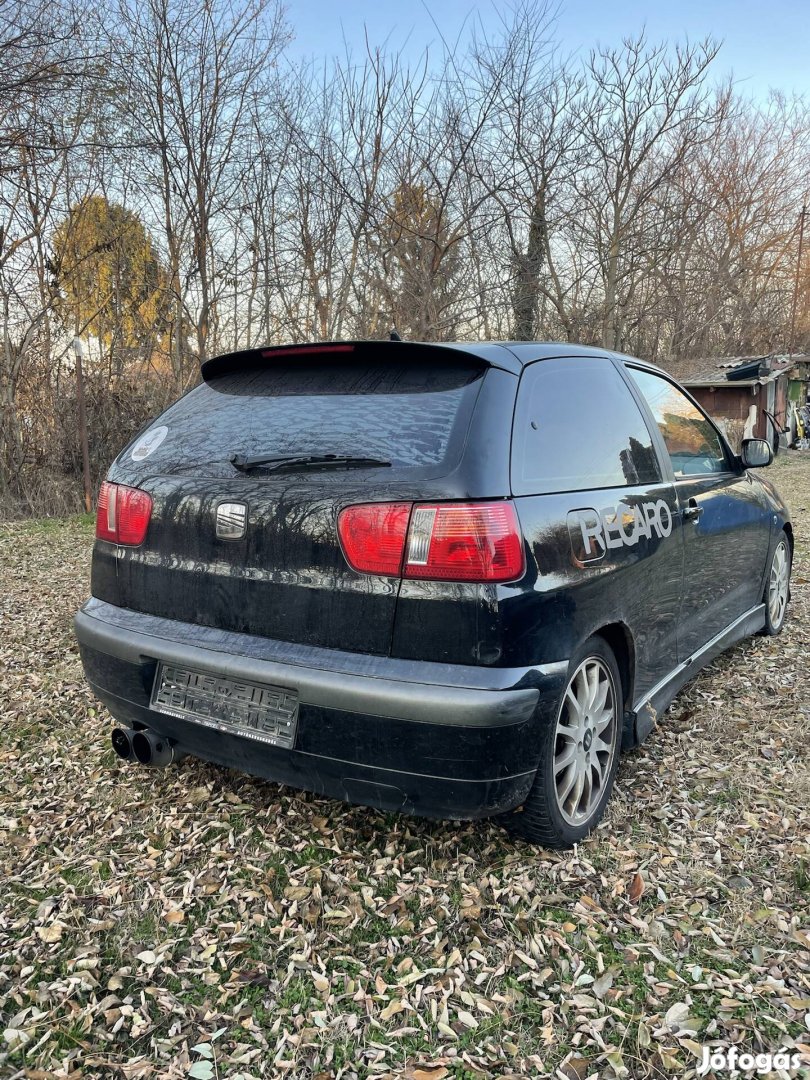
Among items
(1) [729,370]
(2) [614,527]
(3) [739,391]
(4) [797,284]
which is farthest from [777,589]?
(4) [797,284]

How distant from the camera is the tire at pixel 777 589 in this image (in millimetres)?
4723

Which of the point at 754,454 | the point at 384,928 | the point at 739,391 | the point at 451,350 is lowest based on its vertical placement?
the point at 384,928

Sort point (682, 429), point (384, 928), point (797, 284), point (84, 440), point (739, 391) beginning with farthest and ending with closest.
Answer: point (797, 284)
point (739, 391)
point (84, 440)
point (682, 429)
point (384, 928)

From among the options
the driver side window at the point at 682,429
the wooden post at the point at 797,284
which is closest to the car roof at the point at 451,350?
the driver side window at the point at 682,429

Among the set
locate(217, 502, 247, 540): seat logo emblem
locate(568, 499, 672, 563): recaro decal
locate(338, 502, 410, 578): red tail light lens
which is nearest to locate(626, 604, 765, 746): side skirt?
locate(568, 499, 672, 563): recaro decal

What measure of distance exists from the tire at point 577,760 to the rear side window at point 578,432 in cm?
59

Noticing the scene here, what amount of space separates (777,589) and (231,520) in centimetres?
404

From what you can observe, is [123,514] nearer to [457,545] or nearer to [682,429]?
[457,545]

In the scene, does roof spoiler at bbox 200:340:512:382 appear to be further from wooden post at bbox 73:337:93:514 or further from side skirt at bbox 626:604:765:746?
wooden post at bbox 73:337:93:514

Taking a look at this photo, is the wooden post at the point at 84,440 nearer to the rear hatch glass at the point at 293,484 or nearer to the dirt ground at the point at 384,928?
the dirt ground at the point at 384,928

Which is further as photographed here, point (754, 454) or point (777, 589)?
point (777, 589)

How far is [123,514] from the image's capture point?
2.65 m

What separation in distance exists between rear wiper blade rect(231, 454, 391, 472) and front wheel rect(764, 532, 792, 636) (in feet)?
11.4

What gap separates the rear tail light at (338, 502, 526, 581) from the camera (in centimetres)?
204
